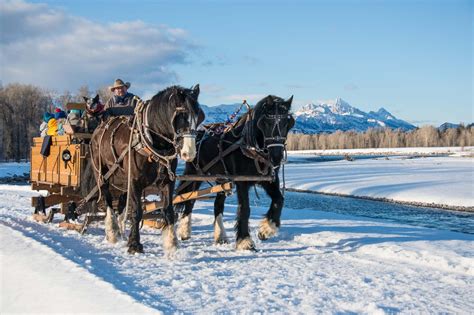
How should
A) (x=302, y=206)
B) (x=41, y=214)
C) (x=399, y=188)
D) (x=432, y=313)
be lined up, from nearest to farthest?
(x=432, y=313) → (x=41, y=214) → (x=302, y=206) → (x=399, y=188)

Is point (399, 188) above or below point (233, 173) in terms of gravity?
below

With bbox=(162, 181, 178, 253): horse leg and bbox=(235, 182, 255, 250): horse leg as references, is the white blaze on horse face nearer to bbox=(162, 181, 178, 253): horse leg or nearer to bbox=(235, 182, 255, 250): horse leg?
bbox=(162, 181, 178, 253): horse leg

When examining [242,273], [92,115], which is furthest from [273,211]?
[92,115]

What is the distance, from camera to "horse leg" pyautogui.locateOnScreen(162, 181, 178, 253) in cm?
745

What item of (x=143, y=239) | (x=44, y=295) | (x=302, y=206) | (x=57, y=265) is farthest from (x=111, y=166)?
A: (x=302, y=206)

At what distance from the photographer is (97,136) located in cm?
920

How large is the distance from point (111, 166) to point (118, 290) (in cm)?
378

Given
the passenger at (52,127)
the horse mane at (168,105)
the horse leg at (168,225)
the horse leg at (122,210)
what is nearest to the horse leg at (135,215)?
the horse leg at (168,225)

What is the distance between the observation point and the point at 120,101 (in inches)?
405

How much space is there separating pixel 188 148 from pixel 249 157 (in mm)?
2257

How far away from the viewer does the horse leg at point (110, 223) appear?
876 cm

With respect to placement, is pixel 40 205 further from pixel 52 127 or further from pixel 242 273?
pixel 242 273

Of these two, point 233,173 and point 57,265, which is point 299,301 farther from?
point 233,173

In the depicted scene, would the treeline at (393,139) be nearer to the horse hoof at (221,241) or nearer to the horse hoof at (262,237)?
the horse hoof at (262,237)
